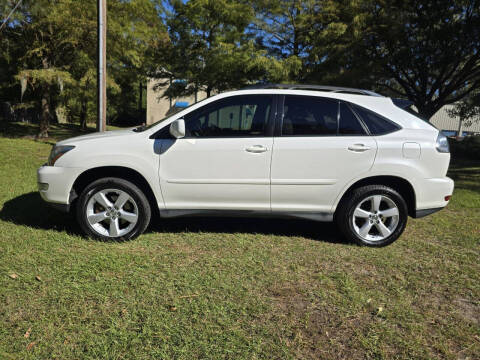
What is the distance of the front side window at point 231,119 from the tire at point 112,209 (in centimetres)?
89

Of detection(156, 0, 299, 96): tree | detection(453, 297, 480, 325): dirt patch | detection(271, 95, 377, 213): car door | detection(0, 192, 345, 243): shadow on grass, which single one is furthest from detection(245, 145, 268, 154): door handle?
detection(156, 0, 299, 96): tree

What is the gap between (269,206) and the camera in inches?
148

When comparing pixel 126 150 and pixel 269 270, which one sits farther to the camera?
pixel 126 150

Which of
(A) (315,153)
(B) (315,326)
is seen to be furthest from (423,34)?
(B) (315,326)

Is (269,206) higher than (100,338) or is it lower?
higher

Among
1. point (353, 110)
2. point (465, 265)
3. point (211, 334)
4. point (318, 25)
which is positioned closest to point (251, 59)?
point (318, 25)

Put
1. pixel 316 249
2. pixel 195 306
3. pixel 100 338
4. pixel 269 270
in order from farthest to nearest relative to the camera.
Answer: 1. pixel 316 249
2. pixel 269 270
3. pixel 195 306
4. pixel 100 338

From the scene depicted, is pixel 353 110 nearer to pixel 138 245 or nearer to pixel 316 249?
pixel 316 249

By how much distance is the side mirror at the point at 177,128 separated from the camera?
3480 mm

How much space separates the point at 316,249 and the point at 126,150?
232cm

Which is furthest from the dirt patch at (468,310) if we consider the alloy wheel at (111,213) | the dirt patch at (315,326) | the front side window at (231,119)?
the alloy wheel at (111,213)

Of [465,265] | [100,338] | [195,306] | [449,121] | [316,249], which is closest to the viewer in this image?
[100,338]

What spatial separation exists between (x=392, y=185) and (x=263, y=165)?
4.97 feet

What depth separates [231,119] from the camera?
12.3 ft
